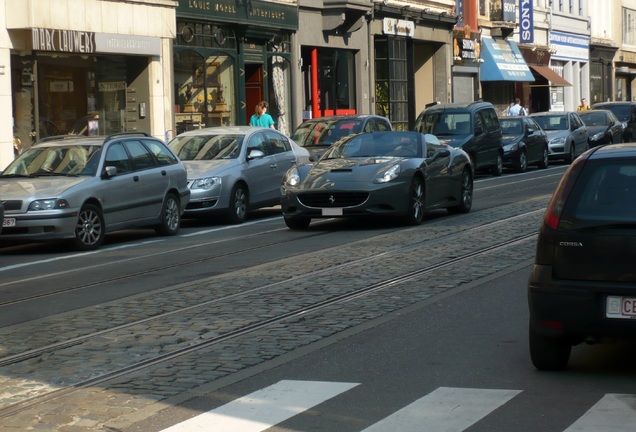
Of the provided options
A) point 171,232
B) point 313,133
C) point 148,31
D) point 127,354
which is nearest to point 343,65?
point 148,31

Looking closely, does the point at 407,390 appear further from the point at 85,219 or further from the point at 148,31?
the point at 148,31

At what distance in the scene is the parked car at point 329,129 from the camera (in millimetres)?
26156

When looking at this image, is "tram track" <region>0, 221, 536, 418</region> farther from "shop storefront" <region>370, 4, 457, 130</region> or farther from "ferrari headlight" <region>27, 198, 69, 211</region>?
"shop storefront" <region>370, 4, 457, 130</region>

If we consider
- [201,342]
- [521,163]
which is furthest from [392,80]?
[201,342]

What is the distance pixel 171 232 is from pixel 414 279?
7255 mm

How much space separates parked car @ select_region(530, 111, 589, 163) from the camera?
38.0 meters

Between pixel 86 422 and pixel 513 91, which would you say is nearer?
pixel 86 422

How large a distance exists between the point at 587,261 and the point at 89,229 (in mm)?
10521

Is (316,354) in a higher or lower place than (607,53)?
lower

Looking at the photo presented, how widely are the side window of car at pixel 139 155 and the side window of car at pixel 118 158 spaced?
157 millimetres

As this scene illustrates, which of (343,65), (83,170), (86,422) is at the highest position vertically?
(343,65)

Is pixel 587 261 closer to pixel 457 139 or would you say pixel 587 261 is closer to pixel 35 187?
pixel 35 187

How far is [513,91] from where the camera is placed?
189 ft

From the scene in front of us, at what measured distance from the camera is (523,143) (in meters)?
34.5
